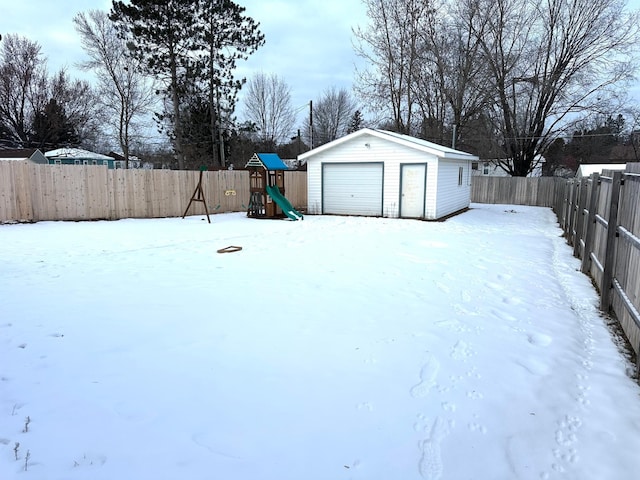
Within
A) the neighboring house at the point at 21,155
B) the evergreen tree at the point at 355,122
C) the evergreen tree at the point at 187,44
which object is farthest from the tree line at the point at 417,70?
the evergreen tree at the point at 355,122

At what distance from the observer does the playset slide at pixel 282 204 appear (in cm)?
1378

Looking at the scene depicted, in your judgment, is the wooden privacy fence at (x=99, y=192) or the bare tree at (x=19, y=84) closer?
the wooden privacy fence at (x=99, y=192)

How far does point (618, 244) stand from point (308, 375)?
3.80 meters

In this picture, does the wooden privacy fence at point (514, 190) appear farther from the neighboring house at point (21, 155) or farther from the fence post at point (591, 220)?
the neighboring house at point (21, 155)

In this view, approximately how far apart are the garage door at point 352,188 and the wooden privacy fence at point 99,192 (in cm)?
349

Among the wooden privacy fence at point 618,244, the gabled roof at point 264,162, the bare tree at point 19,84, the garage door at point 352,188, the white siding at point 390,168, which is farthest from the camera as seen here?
the bare tree at point 19,84

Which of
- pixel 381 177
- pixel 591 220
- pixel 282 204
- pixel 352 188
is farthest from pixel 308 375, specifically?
pixel 352 188

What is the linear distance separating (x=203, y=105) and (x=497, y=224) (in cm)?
1761

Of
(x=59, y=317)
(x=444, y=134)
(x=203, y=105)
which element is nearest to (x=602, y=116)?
(x=444, y=134)

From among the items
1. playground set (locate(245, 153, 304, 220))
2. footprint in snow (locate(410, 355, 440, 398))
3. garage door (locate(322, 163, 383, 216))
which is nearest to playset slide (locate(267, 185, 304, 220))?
playground set (locate(245, 153, 304, 220))

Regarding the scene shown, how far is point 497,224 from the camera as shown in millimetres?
13547

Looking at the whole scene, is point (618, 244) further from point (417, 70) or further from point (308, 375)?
point (417, 70)

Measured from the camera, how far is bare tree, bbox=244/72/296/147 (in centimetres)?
3569

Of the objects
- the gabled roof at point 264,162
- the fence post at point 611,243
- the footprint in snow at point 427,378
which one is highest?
the gabled roof at point 264,162
